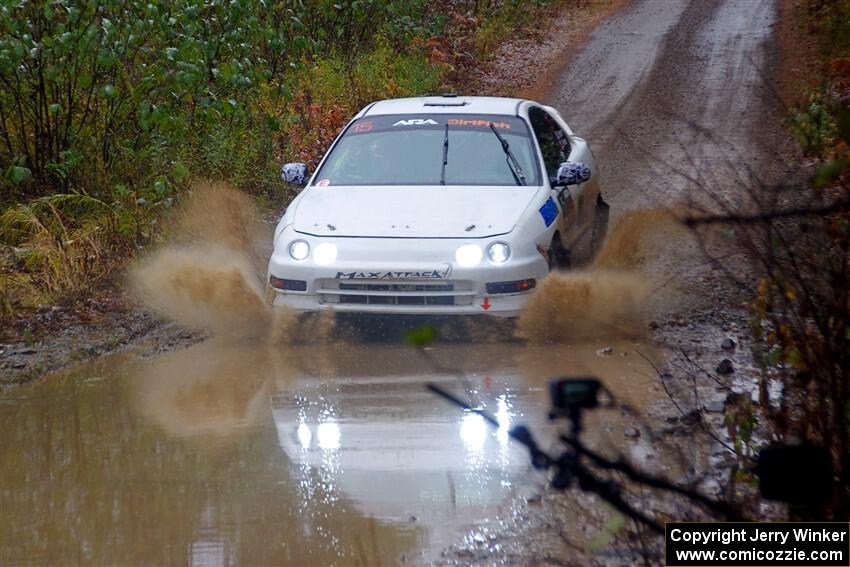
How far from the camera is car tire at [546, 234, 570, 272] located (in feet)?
26.5

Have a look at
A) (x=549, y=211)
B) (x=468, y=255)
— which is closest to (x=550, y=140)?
(x=549, y=211)

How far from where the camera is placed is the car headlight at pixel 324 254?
7672 millimetres

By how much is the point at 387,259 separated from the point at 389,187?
1166 millimetres

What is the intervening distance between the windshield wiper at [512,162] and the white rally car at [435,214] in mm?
11

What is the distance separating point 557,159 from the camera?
30.6 ft

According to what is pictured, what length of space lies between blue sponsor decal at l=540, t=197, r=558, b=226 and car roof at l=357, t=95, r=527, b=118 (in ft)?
3.82

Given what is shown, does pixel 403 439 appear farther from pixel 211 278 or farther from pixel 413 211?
pixel 211 278

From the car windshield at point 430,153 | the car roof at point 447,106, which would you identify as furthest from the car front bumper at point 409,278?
the car roof at point 447,106

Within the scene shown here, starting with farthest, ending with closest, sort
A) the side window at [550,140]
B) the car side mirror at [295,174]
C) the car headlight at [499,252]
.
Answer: the side window at [550,140]
the car side mirror at [295,174]
the car headlight at [499,252]

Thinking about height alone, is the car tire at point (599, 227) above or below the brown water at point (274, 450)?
above

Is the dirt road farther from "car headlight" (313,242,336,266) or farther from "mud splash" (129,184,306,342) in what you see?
"car headlight" (313,242,336,266)

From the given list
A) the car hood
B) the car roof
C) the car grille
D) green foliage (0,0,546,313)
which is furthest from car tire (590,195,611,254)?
green foliage (0,0,546,313)

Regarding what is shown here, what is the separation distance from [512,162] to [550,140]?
91cm

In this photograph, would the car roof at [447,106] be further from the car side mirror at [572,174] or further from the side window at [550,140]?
the car side mirror at [572,174]
